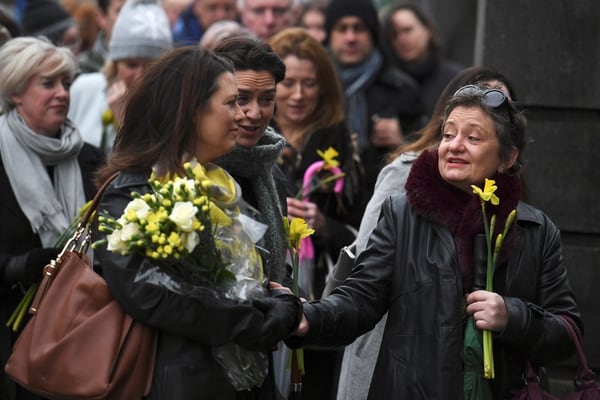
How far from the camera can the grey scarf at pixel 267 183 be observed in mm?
4832

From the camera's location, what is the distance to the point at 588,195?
21.7ft

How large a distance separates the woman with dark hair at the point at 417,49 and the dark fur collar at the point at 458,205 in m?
4.54

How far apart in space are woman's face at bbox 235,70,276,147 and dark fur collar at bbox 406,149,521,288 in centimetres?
70

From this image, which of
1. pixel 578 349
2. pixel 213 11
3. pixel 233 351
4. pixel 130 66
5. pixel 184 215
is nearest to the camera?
pixel 184 215

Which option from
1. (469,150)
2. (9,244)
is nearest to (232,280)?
(469,150)

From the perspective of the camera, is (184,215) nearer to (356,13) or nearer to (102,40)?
(356,13)

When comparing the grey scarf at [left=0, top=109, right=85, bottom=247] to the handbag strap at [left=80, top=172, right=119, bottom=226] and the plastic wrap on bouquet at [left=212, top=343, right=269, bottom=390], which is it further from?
the plastic wrap on bouquet at [left=212, top=343, right=269, bottom=390]

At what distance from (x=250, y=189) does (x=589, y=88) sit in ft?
7.84

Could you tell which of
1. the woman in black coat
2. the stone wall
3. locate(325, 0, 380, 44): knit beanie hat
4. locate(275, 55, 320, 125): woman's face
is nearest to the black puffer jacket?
the woman in black coat

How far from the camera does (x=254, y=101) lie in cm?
509

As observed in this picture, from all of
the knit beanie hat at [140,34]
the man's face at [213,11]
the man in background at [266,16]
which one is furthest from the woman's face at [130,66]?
the man's face at [213,11]

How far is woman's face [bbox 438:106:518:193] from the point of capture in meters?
4.62

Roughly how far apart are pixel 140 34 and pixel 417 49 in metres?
2.29

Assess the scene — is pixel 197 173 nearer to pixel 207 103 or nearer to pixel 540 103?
pixel 207 103
